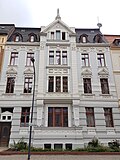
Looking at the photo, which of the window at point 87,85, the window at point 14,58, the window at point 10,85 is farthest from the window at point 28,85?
the window at point 87,85

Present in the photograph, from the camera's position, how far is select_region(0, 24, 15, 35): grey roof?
22.2 meters

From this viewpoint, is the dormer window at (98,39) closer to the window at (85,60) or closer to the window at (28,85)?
the window at (85,60)

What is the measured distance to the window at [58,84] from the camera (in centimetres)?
1886

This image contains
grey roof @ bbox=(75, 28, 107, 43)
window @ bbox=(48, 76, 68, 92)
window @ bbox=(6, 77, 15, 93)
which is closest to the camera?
window @ bbox=(48, 76, 68, 92)

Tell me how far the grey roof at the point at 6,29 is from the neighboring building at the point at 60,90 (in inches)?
39.0

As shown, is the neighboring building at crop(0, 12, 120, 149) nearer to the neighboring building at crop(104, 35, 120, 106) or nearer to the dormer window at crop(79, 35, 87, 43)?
the dormer window at crop(79, 35, 87, 43)

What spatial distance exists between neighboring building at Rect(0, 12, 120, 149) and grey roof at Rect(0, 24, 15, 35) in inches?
39.0

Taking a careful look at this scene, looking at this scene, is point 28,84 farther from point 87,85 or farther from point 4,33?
point 4,33

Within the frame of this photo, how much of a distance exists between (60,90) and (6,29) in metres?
13.0

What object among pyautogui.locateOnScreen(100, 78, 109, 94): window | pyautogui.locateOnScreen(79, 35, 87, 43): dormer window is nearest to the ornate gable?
pyautogui.locateOnScreen(79, 35, 87, 43): dormer window

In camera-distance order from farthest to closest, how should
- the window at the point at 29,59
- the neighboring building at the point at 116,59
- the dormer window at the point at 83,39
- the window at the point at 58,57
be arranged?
the dormer window at the point at 83,39 < the window at the point at 29,59 < the window at the point at 58,57 < the neighboring building at the point at 116,59

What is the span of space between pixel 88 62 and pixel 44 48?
6324 millimetres

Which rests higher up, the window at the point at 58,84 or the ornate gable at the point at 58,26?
the ornate gable at the point at 58,26
